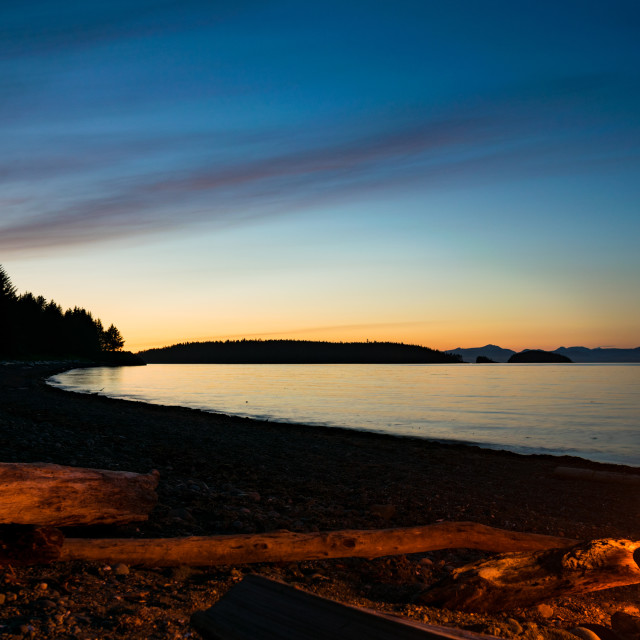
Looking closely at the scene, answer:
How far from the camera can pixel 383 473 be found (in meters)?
12.5

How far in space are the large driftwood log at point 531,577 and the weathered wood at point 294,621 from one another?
1709 millimetres

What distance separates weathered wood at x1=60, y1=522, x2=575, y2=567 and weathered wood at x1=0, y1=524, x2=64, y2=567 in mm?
240

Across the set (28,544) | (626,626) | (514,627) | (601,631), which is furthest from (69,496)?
(626,626)

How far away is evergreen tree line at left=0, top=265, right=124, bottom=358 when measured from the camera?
261ft

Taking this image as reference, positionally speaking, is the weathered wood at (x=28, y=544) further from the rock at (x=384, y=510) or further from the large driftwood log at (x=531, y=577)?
the rock at (x=384, y=510)

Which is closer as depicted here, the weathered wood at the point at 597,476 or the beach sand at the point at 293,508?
the beach sand at the point at 293,508

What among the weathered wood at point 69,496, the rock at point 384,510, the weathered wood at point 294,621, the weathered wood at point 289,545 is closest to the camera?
the weathered wood at point 294,621

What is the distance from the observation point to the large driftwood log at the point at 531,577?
4609mm

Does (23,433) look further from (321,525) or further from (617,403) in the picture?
(617,403)

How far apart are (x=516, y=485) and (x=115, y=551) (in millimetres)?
9761

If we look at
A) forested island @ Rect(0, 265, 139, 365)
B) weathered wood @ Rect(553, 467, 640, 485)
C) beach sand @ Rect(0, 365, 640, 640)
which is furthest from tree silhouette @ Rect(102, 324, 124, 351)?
weathered wood @ Rect(553, 467, 640, 485)

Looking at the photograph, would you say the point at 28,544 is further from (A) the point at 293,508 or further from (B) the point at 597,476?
(B) the point at 597,476

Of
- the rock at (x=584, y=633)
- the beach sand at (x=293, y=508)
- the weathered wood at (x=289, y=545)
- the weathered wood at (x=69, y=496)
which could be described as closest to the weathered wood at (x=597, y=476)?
the beach sand at (x=293, y=508)

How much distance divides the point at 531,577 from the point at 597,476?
10.3 meters
